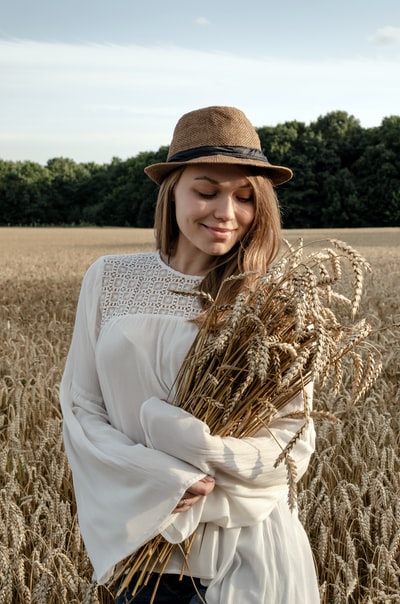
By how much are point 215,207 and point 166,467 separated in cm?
68

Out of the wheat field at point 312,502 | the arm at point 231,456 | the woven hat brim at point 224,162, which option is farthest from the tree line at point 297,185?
Answer: the arm at point 231,456

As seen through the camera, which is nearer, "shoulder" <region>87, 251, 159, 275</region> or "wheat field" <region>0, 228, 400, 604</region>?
"shoulder" <region>87, 251, 159, 275</region>

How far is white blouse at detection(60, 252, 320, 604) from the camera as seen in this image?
1535mm

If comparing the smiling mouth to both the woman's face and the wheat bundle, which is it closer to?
the woman's face

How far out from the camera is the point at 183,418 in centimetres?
151

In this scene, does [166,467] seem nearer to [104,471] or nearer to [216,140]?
[104,471]

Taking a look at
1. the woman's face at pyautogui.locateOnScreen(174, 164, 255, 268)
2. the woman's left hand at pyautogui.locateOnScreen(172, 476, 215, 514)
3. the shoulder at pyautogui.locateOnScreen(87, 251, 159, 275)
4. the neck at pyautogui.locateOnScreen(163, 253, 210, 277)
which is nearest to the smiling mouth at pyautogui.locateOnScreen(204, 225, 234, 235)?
the woman's face at pyautogui.locateOnScreen(174, 164, 255, 268)

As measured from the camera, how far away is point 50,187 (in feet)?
211

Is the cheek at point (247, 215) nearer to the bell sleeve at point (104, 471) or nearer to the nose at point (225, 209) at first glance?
the nose at point (225, 209)

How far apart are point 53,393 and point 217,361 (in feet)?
8.27

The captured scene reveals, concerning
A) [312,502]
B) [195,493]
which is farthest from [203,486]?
[312,502]

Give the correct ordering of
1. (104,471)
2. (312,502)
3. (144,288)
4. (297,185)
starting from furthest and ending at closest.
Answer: (297,185) → (312,502) → (144,288) → (104,471)

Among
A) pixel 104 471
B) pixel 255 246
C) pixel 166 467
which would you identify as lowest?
pixel 104 471

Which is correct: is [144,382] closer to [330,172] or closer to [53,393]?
[53,393]
